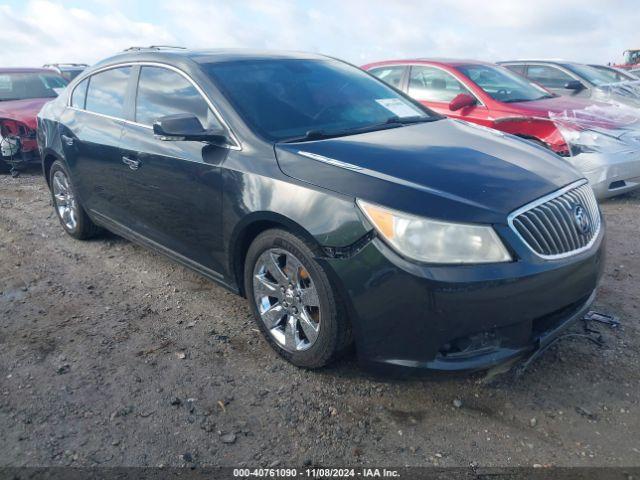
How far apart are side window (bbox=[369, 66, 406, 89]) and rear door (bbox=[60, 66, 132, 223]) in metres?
3.82

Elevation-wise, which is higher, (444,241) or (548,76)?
(444,241)

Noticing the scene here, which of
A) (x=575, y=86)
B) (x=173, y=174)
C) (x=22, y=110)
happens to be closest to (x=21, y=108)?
(x=22, y=110)

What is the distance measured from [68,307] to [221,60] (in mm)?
1977

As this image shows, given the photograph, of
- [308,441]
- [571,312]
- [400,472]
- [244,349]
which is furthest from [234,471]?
[571,312]

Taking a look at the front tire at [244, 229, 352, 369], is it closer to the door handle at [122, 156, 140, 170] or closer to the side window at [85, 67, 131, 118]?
the door handle at [122, 156, 140, 170]

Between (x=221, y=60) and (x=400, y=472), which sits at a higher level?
(x=221, y=60)

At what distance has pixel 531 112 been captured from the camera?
6.13 metres

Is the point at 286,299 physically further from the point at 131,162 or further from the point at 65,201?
the point at 65,201

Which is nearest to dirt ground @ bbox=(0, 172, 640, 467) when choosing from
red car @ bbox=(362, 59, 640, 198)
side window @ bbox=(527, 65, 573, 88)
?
red car @ bbox=(362, 59, 640, 198)

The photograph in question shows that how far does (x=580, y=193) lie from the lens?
9.29 ft

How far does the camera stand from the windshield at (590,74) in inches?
330

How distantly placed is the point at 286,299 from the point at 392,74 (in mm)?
5208

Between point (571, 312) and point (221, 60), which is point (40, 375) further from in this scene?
point (571, 312)

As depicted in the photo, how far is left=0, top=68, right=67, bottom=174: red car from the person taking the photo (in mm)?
7523
